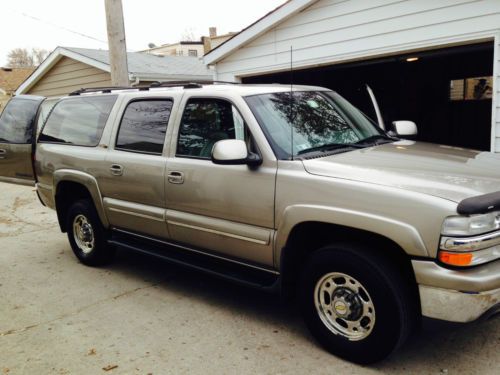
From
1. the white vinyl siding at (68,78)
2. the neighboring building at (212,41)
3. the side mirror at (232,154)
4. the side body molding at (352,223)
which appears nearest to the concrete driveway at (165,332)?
the side body molding at (352,223)

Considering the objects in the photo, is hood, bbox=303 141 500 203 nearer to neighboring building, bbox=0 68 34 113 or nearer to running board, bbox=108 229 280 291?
running board, bbox=108 229 280 291

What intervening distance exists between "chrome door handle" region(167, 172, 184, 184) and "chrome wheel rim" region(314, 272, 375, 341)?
1524mm

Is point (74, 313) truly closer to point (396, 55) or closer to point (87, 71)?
point (396, 55)

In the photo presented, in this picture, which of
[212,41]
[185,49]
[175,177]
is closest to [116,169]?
[175,177]

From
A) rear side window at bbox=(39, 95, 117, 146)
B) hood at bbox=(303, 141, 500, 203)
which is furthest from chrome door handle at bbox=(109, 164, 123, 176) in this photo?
hood at bbox=(303, 141, 500, 203)

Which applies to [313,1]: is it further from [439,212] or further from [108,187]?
[439,212]

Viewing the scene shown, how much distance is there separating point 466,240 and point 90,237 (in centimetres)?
425

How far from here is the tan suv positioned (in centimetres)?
275

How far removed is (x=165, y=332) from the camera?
3852mm

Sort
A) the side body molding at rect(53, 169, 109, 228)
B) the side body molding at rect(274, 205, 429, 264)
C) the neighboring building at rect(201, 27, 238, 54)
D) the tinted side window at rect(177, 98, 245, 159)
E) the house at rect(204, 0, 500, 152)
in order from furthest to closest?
the neighboring building at rect(201, 27, 238, 54) < the house at rect(204, 0, 500, 152) < the side body molding at rect(53, 169, 109, 228) < the tinted side window at rect(177, 98, 245, 159) < the side body molding at rect(274, 205, 429, 264)

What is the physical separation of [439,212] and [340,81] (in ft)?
31.4

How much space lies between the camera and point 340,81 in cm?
1174

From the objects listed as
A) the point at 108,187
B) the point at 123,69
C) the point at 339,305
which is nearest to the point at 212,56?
the point at 123,69

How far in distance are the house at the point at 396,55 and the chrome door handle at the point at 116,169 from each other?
81.3 inches
